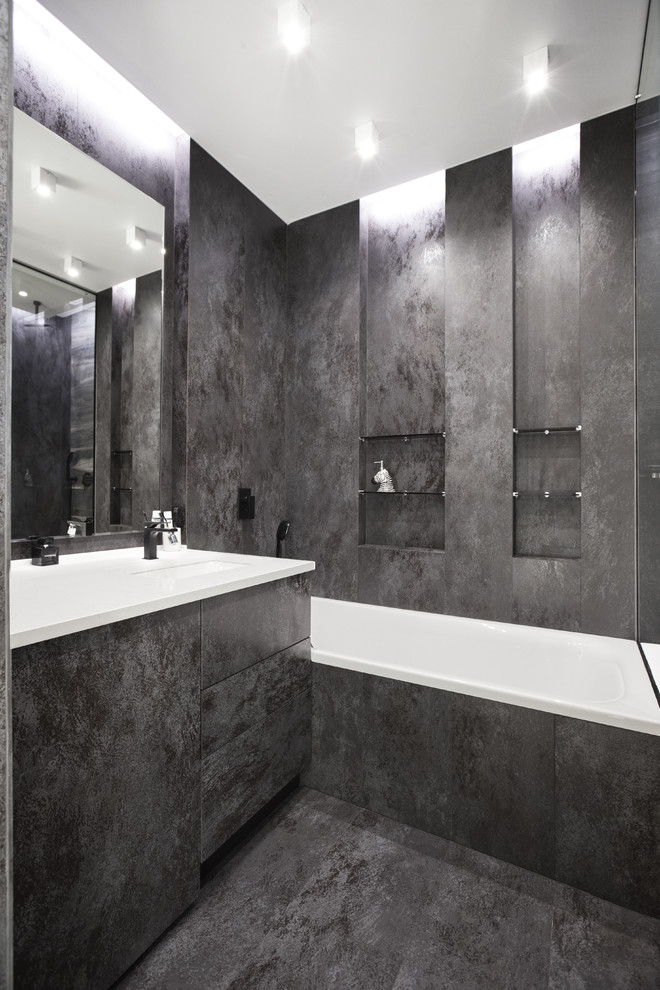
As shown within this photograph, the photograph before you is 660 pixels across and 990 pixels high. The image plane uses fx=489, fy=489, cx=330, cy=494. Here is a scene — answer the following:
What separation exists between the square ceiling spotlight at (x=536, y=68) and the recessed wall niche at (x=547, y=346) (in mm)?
450

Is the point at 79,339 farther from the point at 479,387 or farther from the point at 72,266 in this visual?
the point at 479,387

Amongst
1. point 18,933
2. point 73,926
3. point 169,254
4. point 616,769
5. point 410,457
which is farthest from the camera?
point 410,457

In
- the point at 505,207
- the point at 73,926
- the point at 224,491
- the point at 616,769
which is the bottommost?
the point at 73,926

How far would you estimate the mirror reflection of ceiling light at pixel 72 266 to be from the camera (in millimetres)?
1795

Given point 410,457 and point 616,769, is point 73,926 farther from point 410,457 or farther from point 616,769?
point 410,457

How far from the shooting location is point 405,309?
9.25 feet

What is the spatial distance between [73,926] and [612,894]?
4.84ft

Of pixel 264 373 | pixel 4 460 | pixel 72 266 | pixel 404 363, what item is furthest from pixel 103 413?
pixel 404 363

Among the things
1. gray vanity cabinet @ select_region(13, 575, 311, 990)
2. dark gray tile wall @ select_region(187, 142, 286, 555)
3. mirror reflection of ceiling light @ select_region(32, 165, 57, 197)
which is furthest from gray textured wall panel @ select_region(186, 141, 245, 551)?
gray vanity cabinet @ select_region(13, 575, 311, 990)

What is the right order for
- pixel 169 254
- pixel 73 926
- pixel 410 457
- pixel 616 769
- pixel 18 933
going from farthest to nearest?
pixel 410 457 → pixel 169 254 → pixel 616 769 → pixel 73 926 → pixel 18 933

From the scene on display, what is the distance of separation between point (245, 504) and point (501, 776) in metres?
1.74

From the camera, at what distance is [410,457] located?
2.83m

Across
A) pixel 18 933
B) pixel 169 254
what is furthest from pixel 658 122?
pixel 18 933

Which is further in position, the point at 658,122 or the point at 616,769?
the point at 658,122
